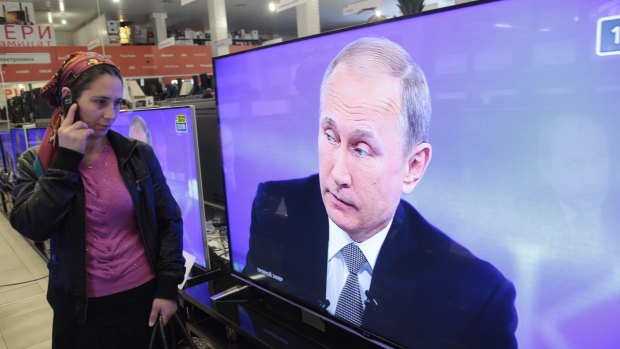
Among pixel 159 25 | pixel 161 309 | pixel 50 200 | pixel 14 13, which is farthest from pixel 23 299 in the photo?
pixel 159 25

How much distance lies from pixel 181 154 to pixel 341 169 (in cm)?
110

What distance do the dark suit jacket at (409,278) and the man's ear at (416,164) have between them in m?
0.06

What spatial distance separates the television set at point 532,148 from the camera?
2.60 ft

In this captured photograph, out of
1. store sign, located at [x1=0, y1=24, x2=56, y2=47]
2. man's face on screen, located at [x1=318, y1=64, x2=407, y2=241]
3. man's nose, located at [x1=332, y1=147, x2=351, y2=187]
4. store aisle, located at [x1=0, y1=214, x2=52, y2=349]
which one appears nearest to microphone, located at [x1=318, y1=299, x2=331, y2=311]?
man's face on screen, located at [x1=318, y1=64, x2=407, y2=241]

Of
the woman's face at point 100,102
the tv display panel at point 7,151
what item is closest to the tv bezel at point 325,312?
the woman's face at point 100,102

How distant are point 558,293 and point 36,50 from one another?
342 inches

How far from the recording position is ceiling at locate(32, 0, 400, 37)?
9398mm

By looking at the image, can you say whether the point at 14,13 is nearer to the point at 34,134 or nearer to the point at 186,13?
the point at 34,134

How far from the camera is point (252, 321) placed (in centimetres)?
164

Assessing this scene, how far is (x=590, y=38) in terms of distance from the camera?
2.55 ft

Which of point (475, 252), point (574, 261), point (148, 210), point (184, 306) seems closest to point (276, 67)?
point (148, 210)

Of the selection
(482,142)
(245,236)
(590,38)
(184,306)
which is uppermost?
(590,38)

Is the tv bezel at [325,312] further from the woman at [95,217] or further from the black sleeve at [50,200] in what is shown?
the black sleeve at [50,200]

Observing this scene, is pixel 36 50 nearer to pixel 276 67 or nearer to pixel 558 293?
pixel 276 67
